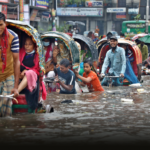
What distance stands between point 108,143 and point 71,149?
488 millimetres

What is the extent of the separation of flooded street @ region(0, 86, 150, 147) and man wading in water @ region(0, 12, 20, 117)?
0.26 metres

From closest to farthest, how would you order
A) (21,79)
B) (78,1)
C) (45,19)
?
(21,79) → (45,19) → (78,1)

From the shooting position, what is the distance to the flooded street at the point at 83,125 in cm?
447

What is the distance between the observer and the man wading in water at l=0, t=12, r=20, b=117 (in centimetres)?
531

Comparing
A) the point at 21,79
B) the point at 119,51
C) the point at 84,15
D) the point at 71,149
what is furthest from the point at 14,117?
the point at 84,15

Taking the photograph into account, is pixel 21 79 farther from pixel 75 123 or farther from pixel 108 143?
pixel 108 143

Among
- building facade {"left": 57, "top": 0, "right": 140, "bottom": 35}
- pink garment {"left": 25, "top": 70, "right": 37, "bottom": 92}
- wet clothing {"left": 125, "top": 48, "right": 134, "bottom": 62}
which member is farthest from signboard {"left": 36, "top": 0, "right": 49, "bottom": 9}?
pink garment {"left": 25, "top": 70, "right": 37, "bottom": 92}

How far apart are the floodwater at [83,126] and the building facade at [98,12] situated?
130 ft

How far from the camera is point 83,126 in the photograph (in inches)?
207

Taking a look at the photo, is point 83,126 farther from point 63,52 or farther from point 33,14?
point 33,14

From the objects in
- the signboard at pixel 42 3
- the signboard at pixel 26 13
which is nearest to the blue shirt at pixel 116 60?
the signboard at pixel 26 13

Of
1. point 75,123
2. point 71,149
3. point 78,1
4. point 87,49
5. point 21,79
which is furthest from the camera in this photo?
point 78,1

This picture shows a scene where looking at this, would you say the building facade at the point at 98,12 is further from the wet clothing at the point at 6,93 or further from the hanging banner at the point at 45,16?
the wet clothing at the point at 6,93

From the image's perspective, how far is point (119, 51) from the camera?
10930mm
